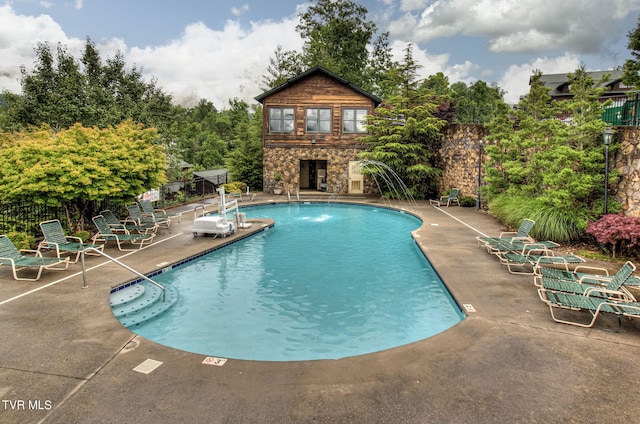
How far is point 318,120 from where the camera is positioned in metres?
22.7

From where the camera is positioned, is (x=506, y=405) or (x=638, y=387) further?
(x=638, y=387)

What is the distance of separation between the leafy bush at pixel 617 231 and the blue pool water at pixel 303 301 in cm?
378

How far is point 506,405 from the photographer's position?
11.4 feet

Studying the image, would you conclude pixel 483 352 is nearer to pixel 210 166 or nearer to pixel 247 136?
pixel 247 136

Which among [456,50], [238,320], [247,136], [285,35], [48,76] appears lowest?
[238,320]

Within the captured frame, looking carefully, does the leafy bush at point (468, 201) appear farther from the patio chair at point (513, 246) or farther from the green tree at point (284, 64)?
the green tree at point (284, 64)

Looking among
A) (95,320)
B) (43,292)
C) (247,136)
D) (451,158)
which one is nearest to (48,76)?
(247,136)

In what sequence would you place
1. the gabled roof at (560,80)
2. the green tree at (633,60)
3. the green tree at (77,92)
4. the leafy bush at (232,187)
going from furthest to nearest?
the gabled roof at (560,80) → the leafy bush at (232,187) → the green tree at (633,60) → the green tree at (77,92)

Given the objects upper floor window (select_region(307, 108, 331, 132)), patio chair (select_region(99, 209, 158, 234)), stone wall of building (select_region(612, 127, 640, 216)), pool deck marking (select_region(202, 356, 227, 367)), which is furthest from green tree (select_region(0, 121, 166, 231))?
upper floor window (select_region(307, 108, 331, 132))

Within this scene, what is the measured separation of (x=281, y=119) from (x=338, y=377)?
802 inches

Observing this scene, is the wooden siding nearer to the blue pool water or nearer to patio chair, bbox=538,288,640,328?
the blue pool water

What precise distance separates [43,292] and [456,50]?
3225 centimetres

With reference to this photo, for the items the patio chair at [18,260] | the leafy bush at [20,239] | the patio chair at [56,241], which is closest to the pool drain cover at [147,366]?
the patio chair at [18,260]

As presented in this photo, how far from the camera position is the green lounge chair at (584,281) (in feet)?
17.9
